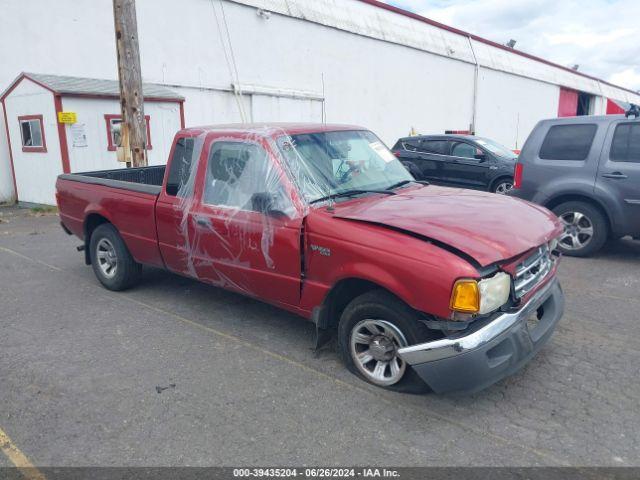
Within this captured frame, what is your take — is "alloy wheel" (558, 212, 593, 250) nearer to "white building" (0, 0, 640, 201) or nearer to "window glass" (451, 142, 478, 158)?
"window glass" (451, 142, 478, 158)

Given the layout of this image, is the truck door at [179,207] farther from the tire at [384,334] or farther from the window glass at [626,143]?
the window glass at [626,143]

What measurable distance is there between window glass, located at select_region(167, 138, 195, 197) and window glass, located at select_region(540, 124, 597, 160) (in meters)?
4.81

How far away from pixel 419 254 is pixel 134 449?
1977mm

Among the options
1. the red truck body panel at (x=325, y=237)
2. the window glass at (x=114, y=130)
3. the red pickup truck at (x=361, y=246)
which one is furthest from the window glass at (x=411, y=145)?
the red truck body panel at (x=325, y=237)

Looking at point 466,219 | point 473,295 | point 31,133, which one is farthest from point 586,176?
point 31,133

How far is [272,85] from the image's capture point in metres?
16.2

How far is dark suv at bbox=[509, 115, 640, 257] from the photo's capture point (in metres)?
6.21

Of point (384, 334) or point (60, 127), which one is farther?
point (60, 127)

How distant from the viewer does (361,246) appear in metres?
3.27

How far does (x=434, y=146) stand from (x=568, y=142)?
4.89 metres

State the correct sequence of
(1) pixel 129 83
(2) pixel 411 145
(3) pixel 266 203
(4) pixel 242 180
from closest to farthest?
(3) pixel 266 203 → (4) pixel 242 180 → (1) pixel 129 83 → (2) pixel 411 145

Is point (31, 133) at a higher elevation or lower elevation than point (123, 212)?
higher

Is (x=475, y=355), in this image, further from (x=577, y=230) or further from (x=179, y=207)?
(x=577, y=230)

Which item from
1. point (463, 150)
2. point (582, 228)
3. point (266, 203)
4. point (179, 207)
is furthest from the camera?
point (463, 150)
